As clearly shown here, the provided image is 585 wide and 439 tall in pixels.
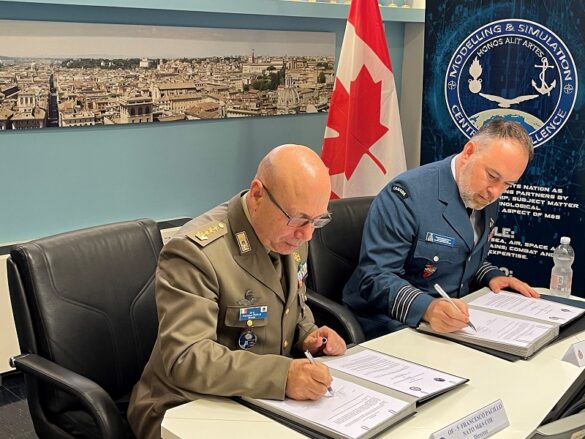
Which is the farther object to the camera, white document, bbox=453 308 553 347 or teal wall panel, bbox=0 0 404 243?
teal wall panel, bbox=0 0 404 243

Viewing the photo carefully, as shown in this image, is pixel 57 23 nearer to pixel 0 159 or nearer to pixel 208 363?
pixel 0 159

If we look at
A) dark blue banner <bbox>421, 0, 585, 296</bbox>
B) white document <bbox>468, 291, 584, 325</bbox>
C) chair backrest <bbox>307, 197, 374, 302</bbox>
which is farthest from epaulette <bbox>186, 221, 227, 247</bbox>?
dark blue banner <bbox>421, 0, 585, 296</bbox>

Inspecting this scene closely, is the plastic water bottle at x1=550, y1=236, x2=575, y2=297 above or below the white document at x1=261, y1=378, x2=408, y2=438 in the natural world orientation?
Result: below

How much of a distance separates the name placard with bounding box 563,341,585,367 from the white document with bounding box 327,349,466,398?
0.39 metres

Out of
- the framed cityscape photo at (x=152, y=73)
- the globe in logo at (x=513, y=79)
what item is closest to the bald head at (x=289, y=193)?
the framed cityscape photo at (x=152, y=73)

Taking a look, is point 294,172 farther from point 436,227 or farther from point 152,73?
point 152,73

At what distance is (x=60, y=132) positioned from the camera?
335 cm

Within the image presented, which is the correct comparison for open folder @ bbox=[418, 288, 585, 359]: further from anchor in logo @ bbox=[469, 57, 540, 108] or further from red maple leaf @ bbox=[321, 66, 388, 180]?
red maple leaf @ bbox=[321, 66, 388, 180]

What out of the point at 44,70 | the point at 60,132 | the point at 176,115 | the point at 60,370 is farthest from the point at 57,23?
the point at 60,370

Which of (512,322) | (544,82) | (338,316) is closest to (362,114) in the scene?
(544,82)

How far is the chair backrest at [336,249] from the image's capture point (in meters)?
2.56

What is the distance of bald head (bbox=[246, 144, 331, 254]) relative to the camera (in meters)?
1.63

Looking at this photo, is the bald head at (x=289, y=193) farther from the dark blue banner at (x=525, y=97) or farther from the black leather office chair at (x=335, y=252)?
the dark blue banner at (x=525, y=97)

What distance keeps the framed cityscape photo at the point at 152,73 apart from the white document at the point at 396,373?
6.86ft
